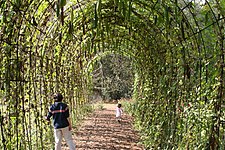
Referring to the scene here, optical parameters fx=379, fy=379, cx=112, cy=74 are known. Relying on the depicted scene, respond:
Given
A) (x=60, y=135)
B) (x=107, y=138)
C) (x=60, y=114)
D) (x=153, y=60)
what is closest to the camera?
(x=60, y=114)

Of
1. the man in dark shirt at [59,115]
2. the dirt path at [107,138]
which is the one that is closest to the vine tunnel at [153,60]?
the man in dark shirt at [59,115]

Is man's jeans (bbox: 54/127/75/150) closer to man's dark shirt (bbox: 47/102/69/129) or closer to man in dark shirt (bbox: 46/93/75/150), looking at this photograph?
man in dark shirt (bbox: 46/93/75/150)

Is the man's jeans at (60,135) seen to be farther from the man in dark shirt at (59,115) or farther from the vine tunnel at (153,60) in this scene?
the vine tunnel at (153,60)

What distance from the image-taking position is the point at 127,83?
86.1 feet

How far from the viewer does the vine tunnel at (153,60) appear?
3561mm

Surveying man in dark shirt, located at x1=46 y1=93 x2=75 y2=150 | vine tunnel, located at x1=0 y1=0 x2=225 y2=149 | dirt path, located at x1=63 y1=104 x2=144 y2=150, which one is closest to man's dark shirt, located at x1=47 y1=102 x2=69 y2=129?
man in dark shirt, located at x1=46 y1=93 x2=75 y2=150

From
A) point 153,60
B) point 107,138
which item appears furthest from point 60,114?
point 107,138

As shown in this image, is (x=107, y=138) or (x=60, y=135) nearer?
(x=60, y=135)

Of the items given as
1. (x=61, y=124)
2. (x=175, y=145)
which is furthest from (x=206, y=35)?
(x=61, y=124)

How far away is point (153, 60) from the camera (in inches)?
360

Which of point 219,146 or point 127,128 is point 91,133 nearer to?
point 127,128

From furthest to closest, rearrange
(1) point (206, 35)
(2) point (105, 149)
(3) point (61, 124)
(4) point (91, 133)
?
(4) point (91, 133)
(2) point (105, 149)
(3) point (61, 124)
(1) point (206, 35)

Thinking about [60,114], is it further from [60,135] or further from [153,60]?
[153,60]

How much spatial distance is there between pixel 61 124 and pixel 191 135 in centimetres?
329
